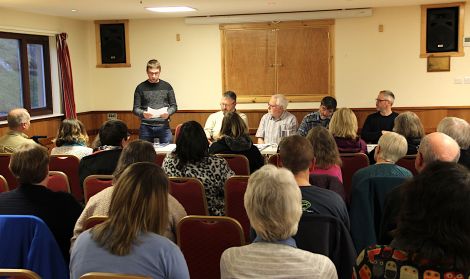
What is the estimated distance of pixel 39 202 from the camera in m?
2.96

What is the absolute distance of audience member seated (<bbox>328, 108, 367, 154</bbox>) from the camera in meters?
5.15

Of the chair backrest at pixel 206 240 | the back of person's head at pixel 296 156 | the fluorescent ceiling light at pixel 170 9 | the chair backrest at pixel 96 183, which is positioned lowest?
the chair backrest at pixel 206 240

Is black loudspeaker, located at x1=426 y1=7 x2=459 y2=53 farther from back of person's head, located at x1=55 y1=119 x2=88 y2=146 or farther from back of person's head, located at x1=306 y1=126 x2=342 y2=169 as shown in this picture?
back of person's head, located at x1=55 y1=119 x2=88 y2=146

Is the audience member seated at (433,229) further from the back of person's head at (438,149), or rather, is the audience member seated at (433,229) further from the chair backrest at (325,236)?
the back of person's head at (438,149)

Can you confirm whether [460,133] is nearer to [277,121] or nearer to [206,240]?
[206,240]

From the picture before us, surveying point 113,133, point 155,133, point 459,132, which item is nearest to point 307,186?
point 459,132

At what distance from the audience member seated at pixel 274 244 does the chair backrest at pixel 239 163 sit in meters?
2.71

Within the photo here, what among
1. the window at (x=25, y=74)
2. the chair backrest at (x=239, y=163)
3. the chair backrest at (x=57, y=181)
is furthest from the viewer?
the window at (x=25, y=74)

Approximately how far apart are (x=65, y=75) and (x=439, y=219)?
27.1 feet

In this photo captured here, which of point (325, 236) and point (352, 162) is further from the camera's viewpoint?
point (352, 162)

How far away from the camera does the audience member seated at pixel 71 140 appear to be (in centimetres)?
530

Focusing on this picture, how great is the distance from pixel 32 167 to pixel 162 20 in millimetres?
6656

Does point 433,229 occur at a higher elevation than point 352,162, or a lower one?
higher

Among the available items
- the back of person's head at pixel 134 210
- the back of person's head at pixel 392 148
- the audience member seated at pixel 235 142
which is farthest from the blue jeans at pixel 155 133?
the back of person's head at pixel 134 210
